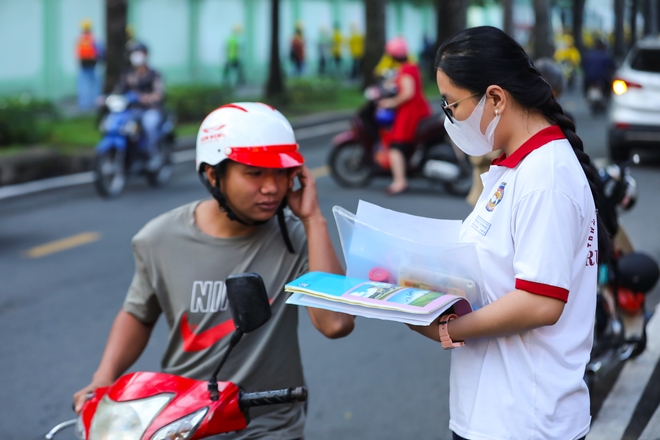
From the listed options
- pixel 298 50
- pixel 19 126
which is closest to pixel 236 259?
pixel 19 126

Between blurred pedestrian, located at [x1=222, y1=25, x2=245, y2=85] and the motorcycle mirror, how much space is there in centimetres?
2861

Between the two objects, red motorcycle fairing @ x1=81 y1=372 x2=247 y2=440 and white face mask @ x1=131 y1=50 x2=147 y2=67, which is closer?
red motorcycle fairing @ x1=81 y1=372 x2=247 y2=440

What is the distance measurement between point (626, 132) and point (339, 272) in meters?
10.8

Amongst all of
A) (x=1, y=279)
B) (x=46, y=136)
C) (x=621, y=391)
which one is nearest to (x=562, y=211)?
(x=621, y=391)

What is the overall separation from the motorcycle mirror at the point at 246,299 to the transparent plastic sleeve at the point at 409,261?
0.23m

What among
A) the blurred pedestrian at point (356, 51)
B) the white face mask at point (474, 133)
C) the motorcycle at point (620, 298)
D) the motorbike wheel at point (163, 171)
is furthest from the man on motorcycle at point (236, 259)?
the blurred pedestrian at point (356, 51)

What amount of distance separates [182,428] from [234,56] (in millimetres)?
29025

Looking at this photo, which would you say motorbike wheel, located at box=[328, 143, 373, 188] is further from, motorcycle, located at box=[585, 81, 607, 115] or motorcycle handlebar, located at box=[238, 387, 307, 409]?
motorcycle, located at box=[585, 81, 607, 115]

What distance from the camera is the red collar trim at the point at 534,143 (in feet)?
6.75

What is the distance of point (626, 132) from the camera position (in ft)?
41.4

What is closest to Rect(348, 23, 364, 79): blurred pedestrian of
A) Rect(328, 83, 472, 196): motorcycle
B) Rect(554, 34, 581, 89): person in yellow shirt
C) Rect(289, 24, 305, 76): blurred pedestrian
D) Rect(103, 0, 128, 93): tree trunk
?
Rect(289, 24, 305, 76): blurred pedestrian

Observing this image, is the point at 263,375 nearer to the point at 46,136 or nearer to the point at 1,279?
the point at 1,279

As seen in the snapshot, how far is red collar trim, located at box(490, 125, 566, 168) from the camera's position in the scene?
206 centimetres

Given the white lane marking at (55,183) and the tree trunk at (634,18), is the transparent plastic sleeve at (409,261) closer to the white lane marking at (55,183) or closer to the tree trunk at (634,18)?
the white lane marking at (55,183)
